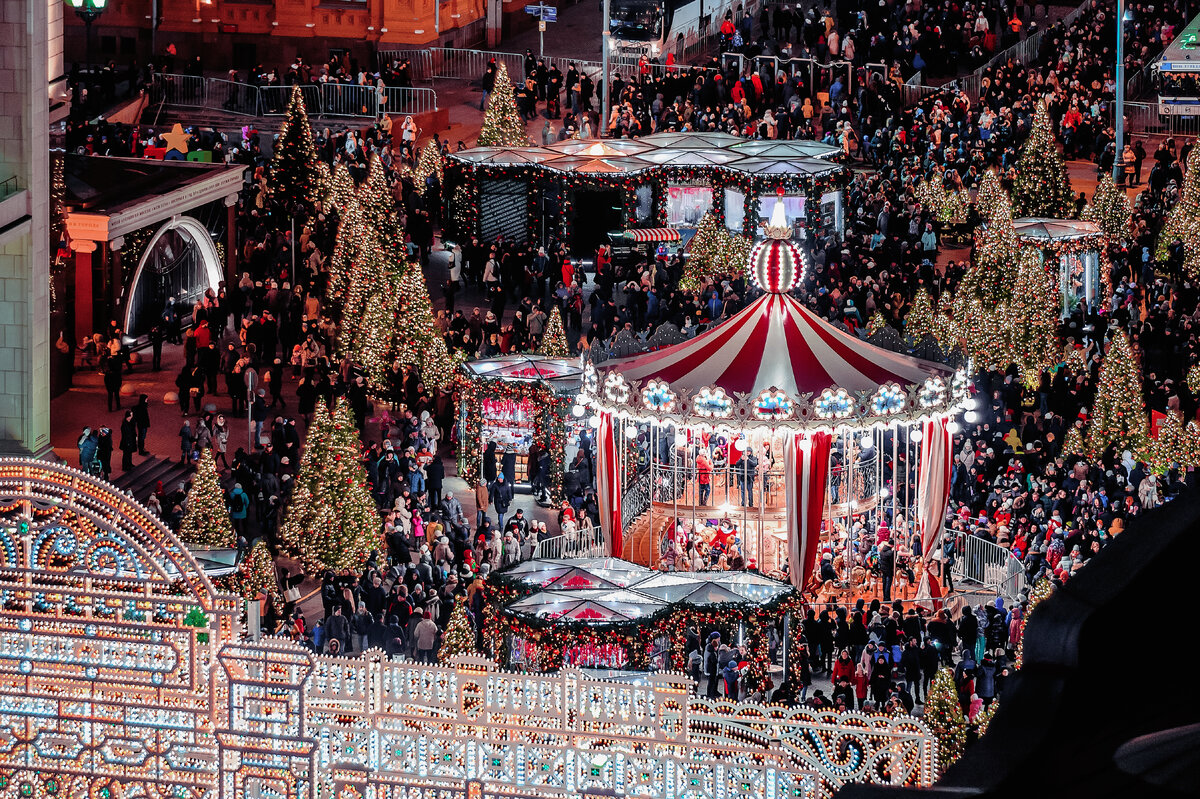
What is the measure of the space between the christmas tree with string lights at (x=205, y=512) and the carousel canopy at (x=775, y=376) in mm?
4403

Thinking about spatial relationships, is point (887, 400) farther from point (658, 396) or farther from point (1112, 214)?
point (1112, 214)

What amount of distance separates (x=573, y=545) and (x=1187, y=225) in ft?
55.5

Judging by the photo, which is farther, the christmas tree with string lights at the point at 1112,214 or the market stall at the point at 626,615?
the christmas tree with string lights at the point at 1112,214

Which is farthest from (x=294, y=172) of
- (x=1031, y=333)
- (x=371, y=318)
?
(x=1031, y=333)

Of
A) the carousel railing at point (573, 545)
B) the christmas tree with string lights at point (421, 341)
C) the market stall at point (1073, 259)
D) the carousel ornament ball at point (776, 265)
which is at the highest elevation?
the carousel ornament ball at point (776, 265)

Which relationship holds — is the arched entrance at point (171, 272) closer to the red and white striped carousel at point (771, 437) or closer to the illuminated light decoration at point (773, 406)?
the red and white striped carousel at point (771, 437)

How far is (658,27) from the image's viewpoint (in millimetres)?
56094

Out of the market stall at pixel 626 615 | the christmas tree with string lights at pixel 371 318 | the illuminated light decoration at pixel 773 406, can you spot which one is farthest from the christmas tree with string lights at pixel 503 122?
the market stall at pixel 626 615

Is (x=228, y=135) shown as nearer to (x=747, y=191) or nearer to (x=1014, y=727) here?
(x=747, y=191)

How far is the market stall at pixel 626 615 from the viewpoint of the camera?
22922mm

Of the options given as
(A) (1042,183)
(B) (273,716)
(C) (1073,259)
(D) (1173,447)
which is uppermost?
(A) (1042,183)

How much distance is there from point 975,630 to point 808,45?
32.1 metres

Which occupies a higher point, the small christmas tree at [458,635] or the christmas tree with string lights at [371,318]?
the christmas tree with string lights at [371,318]

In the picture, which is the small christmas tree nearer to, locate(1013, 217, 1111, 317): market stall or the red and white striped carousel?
the red and white striped carousel
